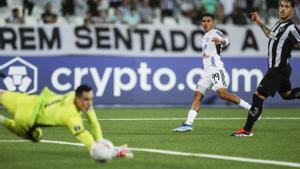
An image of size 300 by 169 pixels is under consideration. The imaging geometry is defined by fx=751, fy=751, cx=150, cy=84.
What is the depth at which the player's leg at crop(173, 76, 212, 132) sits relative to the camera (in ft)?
47.1

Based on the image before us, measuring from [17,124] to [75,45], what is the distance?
1209cm

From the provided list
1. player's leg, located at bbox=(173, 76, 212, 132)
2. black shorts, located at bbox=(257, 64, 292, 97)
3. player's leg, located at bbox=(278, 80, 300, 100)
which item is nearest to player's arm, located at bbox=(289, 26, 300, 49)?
black shorts, located at bbox=(257, 64, 292, 97)

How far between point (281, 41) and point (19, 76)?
8.75m

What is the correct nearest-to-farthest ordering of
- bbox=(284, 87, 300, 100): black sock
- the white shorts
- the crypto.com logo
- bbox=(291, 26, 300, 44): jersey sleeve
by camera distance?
bbox=(291, 26, 300, 44): jersey sleeve, bbox=(284, 87, 300, 100): black sock, the white shorts, the crypto.com logo

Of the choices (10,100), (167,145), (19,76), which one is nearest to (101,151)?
(10,100)

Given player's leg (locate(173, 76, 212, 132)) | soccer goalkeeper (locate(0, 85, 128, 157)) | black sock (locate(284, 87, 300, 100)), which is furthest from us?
player's leg (locate(173, 76, 212, 132))

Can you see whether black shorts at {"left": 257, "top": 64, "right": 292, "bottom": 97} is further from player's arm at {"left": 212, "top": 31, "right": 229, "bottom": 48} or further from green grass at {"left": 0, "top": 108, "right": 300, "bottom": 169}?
player's arm at {"left": 212, "top": 31, "right": 229, "bottom": 48}

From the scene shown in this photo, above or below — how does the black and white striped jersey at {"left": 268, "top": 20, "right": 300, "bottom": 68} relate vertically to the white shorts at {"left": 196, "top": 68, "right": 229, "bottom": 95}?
above

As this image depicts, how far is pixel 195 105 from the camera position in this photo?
1448 centimetres

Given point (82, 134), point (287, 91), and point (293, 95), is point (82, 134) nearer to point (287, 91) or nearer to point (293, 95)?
point (287, 91)

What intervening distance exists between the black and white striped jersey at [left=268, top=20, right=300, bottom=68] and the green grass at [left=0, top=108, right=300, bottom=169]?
139 cm

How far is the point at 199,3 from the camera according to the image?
87.4ft

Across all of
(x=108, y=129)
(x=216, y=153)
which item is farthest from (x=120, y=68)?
(x=216, y=153)

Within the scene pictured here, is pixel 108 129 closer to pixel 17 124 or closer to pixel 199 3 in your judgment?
pixel 17 124
